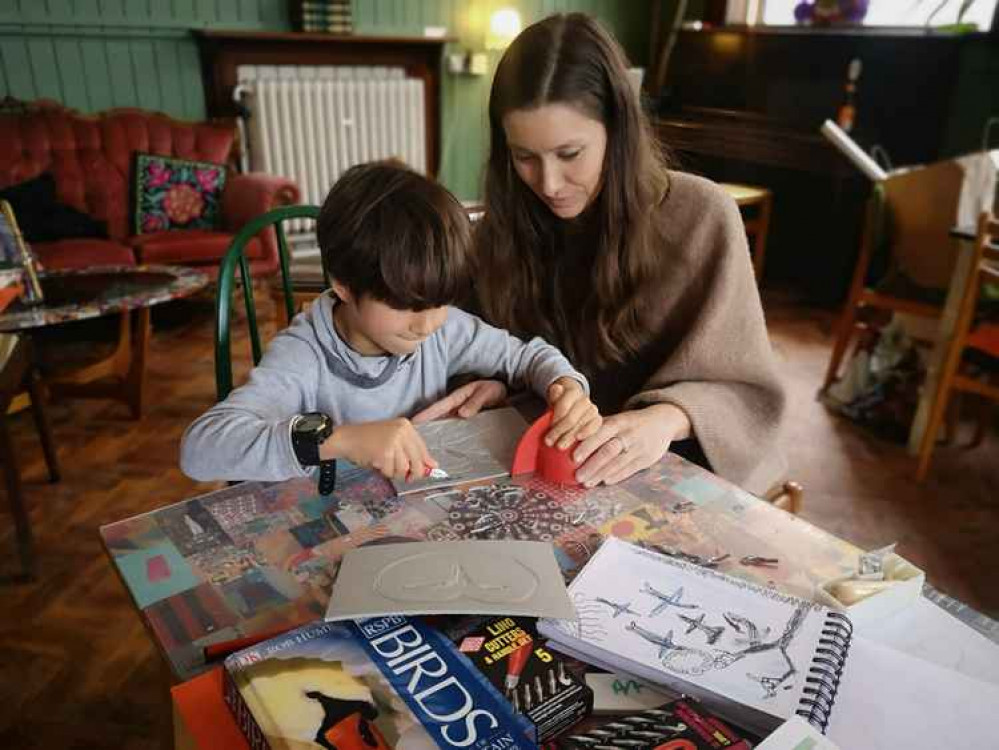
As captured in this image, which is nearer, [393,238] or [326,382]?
[393,238]

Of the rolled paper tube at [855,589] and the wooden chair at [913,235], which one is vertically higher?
the rolled paper tube at [855,589]

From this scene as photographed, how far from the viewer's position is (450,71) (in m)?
4.91

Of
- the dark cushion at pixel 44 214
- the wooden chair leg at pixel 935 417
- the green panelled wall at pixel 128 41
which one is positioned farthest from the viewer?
the green panelled wall at pixel 128 41

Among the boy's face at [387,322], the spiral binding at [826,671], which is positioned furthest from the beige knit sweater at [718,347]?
the spiral binding at [826,671]

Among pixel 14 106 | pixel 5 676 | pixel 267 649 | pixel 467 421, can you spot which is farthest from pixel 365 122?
pixel 267 649

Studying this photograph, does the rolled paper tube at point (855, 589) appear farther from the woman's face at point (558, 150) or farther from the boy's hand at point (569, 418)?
the woman's face at point (558, 150)

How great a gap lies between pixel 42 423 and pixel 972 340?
8.99 feet

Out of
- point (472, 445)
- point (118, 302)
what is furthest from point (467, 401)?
point (118, 302)

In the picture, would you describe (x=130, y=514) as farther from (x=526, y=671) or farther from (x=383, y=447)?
(x=526, y=671)

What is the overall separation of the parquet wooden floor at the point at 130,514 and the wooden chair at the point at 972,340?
0.17 meters

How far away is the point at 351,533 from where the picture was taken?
80 cm

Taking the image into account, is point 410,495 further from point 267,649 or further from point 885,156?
point 885,156

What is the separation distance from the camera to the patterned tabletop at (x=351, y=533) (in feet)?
2.29

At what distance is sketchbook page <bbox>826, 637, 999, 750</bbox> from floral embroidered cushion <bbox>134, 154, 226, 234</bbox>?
371 centimetres
